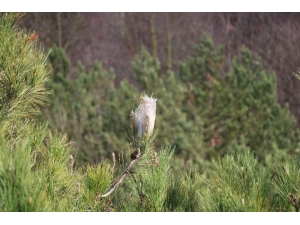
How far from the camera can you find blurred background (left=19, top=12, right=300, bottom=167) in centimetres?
456

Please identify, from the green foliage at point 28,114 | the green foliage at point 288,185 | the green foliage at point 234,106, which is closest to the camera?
the green foliage at point 288,185

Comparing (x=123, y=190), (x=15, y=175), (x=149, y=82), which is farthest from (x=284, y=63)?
(x=15, y=175)

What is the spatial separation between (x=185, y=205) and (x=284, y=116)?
12.1 ft

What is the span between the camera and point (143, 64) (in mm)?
4871

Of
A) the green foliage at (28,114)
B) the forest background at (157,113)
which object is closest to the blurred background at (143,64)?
the forest background at (157,113)

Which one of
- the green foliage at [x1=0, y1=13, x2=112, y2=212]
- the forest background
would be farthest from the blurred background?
the green foliage at [x1=0, y1=13, x2=112, y2=212]

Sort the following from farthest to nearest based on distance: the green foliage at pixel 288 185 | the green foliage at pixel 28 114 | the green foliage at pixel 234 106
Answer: the green foliage at pixel 234 106, the green foliage at pixel 28 114, the green foliage at pixel 288 185

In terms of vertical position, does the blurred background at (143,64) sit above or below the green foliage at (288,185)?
above

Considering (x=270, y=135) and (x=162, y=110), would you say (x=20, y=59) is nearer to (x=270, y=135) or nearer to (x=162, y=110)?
(x=162, y=110)

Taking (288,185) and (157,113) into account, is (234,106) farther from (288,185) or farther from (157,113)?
(288,185)

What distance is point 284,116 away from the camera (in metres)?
4.57

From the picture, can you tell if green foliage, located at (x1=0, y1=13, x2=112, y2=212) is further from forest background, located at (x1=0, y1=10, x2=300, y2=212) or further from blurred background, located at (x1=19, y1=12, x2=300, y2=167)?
blurred background, located at (x1=19, y1=12, x2=300, y2=167)

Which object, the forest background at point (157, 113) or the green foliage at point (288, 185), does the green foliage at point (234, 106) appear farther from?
the green foliage at point (288, 185)

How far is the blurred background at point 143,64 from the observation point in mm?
4562
